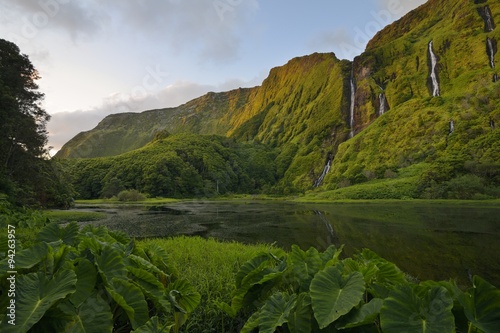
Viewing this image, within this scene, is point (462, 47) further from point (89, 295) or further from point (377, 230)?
point (89, 295)

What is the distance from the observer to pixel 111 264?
318cm

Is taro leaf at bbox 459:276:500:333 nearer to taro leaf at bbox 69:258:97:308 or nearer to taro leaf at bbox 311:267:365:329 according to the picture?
taro leaf at bbox 311:267:365:329

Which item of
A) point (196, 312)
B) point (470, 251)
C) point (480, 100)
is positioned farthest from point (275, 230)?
point (480, 100)

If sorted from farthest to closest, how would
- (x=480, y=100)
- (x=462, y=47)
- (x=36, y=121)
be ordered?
1. (x=462, y=47)
2. (x=480, y=100)
3. (x=36, y=121)

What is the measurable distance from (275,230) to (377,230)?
7830mm

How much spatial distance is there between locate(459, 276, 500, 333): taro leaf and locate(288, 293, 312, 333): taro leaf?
4.43 ft

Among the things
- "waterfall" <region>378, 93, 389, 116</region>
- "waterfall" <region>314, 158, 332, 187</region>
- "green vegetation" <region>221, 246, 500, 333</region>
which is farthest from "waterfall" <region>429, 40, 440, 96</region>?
"green vegetation" <region>221, 246, 500, 333</region>

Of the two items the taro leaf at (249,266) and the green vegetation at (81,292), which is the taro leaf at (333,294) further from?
the green vegetation at (81,292)

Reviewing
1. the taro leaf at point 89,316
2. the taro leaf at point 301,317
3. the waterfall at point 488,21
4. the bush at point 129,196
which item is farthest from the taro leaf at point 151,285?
the waterfall at point 488,21

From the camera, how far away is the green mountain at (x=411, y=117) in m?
54.2

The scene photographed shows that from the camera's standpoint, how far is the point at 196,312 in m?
4.81

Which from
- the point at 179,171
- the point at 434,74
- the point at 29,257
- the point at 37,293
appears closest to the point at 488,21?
the point at 434,74

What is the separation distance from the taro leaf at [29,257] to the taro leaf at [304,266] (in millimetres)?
2885

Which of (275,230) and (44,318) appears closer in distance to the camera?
(44,318)
